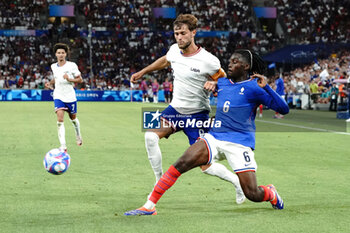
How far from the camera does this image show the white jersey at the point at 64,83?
13086 mm

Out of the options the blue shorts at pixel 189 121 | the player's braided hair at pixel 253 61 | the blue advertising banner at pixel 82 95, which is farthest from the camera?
the blue advertising banner at pixel 82 95

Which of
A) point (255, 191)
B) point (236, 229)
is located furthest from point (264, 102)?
point (236, 229)

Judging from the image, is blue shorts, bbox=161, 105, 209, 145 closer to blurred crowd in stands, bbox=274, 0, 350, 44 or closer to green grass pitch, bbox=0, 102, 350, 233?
green grass pitch, bbox=0, 102, 350, 233

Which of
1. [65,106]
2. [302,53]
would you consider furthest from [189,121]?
[302,53]

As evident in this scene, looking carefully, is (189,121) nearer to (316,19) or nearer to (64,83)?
(64,83)

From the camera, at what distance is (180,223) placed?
596 cm

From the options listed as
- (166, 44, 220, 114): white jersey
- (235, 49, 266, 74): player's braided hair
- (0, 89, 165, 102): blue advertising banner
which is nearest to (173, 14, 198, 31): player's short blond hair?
(166, 44, 220, 114): white jersey

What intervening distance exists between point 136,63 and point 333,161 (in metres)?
43.5

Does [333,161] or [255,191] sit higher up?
[255,191]

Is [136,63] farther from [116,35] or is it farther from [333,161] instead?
[333,161]

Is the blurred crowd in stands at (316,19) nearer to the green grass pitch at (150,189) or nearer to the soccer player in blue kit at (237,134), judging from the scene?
the green grass pitch at (150,189)

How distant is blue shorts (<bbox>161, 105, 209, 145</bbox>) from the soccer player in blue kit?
0.96m

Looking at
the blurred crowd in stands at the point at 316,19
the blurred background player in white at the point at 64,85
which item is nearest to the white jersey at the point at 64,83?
the blurred background player in white at the point at 64,85

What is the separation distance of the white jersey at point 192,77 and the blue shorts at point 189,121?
0.06m
